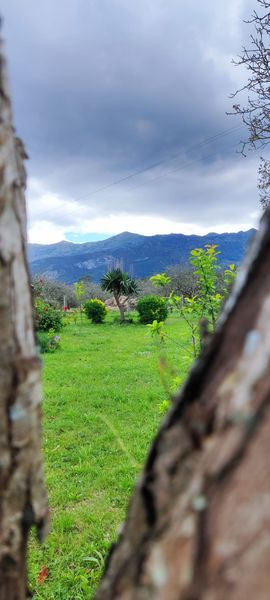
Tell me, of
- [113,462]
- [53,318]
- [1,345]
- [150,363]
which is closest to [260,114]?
[113,462]

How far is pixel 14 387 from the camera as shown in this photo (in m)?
0.63

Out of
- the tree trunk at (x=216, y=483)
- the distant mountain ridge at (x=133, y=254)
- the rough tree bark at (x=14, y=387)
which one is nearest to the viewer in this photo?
the tree trunk at (x=216, y=483)

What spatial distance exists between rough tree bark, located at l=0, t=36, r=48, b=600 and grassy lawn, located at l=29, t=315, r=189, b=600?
2.51 metres

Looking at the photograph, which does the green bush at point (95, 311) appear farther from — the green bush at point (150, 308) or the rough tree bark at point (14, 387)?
the rough tree bark at point (14, 387)

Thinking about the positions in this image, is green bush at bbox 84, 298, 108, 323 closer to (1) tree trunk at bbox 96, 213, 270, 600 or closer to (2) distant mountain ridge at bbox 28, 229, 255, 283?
(1) tree trunk at bbox 96, 213, 270, 600

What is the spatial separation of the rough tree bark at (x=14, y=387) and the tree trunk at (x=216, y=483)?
0.64ft

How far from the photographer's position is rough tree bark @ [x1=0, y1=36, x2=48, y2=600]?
0.63 meters

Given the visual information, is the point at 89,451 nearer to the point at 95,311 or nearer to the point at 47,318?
the point at 47,318

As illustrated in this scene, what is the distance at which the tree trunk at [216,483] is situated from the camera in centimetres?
46

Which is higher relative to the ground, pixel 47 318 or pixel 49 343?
pixel 47 318

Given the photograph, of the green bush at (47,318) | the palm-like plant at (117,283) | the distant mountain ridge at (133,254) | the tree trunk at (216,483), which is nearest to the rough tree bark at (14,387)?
the tree trunk at (216,483)

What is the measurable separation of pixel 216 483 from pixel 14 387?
1.13ft

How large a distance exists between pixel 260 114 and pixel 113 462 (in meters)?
4.57

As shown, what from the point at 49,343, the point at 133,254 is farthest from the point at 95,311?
the point at 133,254
